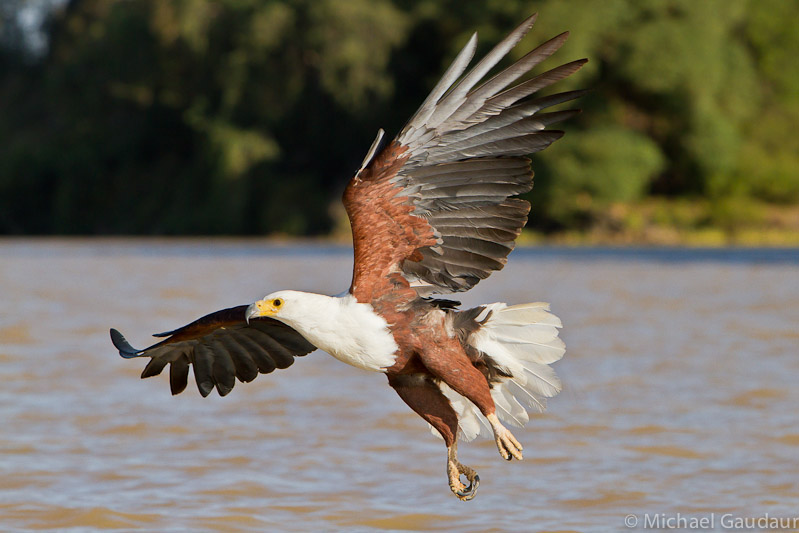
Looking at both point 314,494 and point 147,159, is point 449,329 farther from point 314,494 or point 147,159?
point 147,159

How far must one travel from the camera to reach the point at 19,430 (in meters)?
7.11

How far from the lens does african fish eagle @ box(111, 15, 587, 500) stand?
472 cm

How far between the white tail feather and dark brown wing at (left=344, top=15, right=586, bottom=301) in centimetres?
22

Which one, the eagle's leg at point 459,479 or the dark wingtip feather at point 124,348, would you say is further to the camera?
the dark wingtip feather at point 124,348

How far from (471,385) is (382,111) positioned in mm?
26662

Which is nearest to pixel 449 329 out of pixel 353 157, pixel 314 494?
pixel 314 494

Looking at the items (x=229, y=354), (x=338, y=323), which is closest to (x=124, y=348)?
(x=229, y=354)

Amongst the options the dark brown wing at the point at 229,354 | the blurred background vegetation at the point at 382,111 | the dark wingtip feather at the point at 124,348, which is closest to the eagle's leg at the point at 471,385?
the dark brown wing at the point at 229,354

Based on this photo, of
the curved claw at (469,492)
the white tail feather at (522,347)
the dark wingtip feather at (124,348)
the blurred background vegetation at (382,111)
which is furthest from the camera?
the blurred background vegetation at (382,111)

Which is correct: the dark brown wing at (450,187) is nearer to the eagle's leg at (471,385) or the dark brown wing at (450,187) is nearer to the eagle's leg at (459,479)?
the eagle's leg at (471,385)

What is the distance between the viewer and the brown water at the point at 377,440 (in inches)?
219

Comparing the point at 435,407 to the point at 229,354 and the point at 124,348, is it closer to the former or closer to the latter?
the point at 229,354

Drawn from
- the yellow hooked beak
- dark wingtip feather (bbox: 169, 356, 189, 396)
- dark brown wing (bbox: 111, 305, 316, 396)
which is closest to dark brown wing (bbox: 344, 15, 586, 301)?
the yellow hooked beak

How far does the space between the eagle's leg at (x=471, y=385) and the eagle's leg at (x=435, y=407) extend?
213 mm
